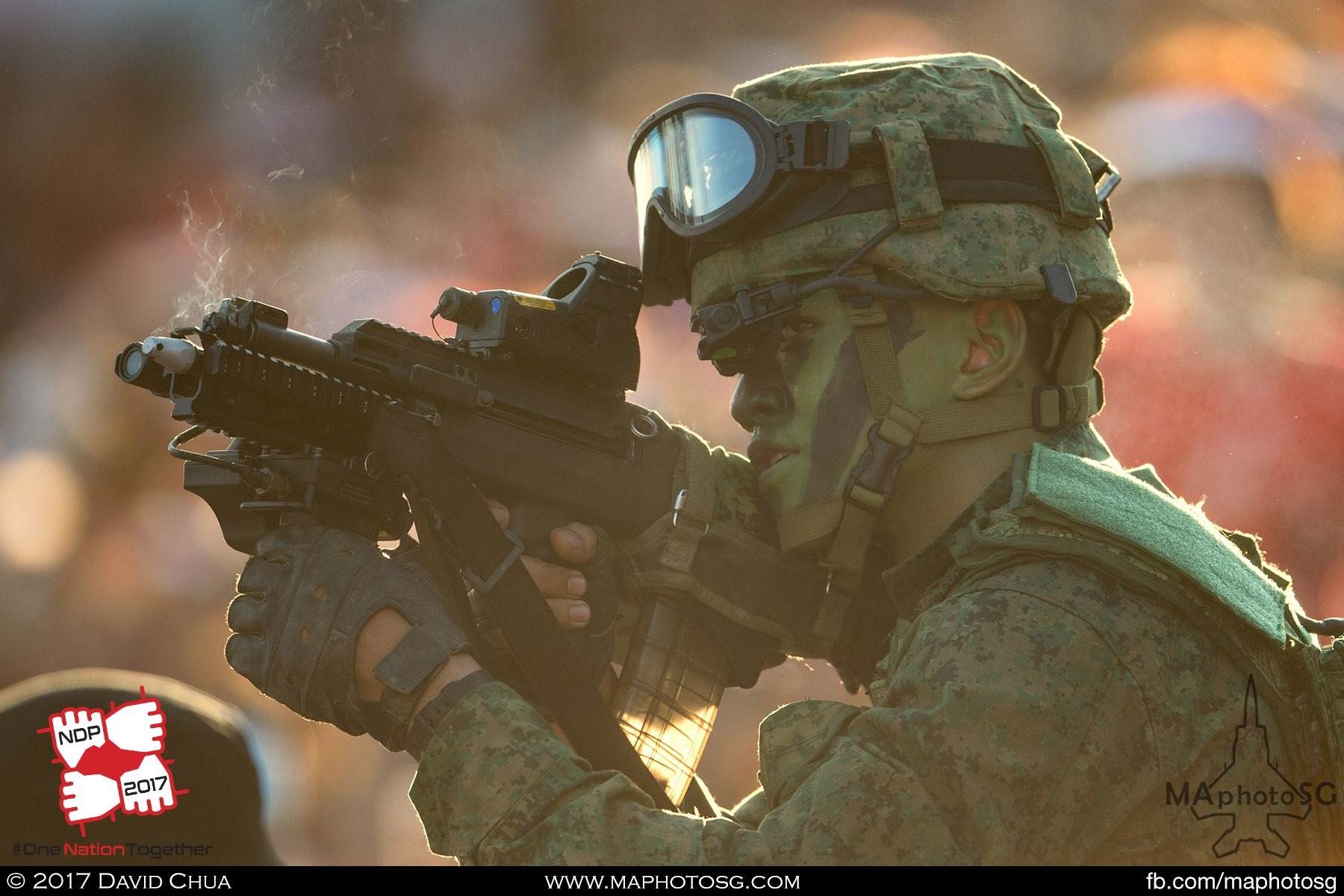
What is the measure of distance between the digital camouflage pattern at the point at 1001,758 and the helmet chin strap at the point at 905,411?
0.37 meters

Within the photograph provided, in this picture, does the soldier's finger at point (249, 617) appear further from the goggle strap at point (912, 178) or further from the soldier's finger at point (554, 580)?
the goggle strap at point (912, 178)

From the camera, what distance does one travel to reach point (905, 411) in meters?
2.81

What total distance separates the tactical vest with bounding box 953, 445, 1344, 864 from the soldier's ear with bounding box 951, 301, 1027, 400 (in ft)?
0.97

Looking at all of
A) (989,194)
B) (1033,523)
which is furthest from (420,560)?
(989,194)

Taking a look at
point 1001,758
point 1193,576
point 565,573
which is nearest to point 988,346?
point 1193,576

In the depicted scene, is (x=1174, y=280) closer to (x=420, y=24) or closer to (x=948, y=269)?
(x=420, y=24)

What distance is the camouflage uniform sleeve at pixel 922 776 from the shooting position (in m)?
2.16

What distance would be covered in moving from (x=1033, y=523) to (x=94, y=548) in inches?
271

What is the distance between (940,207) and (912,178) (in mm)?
98

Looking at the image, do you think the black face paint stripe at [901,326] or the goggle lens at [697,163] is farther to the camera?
the goggle lens at [697,163]

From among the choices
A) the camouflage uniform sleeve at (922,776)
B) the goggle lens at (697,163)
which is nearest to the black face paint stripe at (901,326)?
the goggle lens at (697,163)

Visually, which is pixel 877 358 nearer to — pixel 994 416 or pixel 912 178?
pixel 994 416

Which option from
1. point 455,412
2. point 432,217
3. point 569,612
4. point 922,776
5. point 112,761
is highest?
point 432,217

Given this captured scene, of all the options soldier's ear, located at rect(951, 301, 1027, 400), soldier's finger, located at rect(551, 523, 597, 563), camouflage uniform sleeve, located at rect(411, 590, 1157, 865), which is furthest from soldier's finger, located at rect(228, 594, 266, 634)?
soldier's ear, located at rect(951, 301, 1027, 400)
